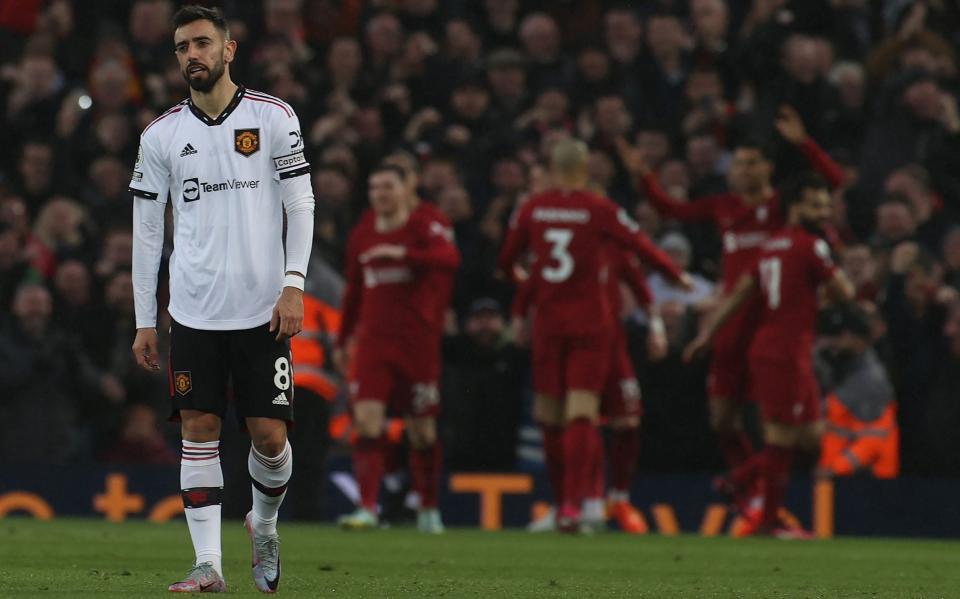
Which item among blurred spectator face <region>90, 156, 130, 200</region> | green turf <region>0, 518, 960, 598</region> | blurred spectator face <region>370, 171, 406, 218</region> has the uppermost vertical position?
blurred spectator face <region>90, 156, 130, 200</region>

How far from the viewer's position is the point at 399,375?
12.3m

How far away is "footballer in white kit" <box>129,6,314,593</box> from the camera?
6.71 meters

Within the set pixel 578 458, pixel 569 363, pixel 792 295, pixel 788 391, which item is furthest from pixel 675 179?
pixel 578 458

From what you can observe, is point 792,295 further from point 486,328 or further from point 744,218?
point 486,328

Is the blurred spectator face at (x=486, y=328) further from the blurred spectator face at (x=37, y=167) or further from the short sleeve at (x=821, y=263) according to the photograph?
the blurred spectator face at (x=37, y=167)

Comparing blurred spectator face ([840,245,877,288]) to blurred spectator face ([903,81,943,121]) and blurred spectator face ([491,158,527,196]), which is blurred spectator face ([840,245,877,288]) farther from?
blurred spectator face ([491,158,527,196])

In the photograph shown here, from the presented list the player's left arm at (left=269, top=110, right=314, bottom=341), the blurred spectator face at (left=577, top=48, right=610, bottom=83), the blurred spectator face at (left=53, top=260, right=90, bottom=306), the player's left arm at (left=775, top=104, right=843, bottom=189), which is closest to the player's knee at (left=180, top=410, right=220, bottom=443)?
the player's left arm at (left=269, top=110, right=314, bottom=341)

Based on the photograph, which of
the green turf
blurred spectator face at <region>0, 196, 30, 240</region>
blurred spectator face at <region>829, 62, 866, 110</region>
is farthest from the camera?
blurred spectator face at <region>829, 62, 866, 110</region>

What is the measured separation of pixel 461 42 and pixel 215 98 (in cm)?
1007

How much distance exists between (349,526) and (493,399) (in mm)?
1951

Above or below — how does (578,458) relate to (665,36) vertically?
below

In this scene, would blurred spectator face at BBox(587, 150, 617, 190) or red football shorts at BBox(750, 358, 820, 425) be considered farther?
blurred spectator face at BBox(587, 150, 617, 190)

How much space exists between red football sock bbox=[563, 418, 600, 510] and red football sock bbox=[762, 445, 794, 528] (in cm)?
111

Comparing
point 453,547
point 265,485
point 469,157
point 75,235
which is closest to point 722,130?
point 469,157
